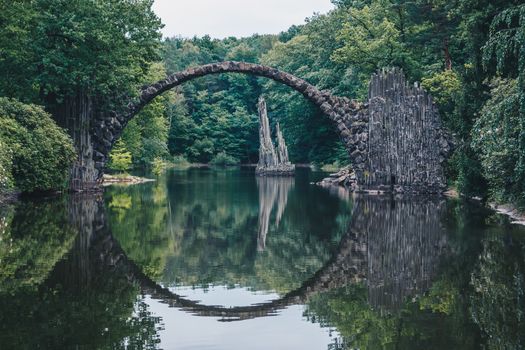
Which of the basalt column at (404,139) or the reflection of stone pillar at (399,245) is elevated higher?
the basalt column at (404,139)

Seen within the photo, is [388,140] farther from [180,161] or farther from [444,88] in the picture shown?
[180,161]

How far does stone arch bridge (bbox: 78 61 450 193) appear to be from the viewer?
87.6 feet

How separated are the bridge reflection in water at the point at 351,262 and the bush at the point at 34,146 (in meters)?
4.02

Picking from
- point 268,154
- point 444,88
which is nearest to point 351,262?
point 444,88

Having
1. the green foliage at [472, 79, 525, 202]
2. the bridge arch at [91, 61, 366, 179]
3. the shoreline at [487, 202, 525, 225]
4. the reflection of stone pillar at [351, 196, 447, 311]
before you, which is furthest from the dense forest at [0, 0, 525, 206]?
the reflection of stone pillar at [351, 196, 447, 311]

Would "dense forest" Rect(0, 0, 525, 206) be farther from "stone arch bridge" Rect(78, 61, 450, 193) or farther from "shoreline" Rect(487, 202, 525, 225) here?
"stone arch bridge" Rect(78, 61, 450, 193)

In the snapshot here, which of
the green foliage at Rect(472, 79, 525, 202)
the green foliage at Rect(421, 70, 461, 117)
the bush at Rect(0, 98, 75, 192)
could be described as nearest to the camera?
the green foliage at Rect(472, 79, 525, 202)

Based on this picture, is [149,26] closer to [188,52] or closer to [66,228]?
[66,228]

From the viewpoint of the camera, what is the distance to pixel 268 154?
4859 centimetres

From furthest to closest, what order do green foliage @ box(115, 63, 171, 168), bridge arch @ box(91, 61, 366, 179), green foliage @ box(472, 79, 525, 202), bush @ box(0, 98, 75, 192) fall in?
green foliage @ box(115, 63, 171, 168), bridge arch @ box(91, 61, 366, 179), bush @ box(0, 98, 75, 192), green foliage @ box(472, 79, 525, 202)

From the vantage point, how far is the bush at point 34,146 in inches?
875

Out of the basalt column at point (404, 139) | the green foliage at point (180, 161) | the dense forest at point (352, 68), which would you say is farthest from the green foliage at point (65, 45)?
the green foliage at point (180, 161)

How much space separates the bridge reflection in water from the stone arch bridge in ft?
24.1

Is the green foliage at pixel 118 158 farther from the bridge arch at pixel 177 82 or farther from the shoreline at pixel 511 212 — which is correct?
the shoreline at pixel 511 212
